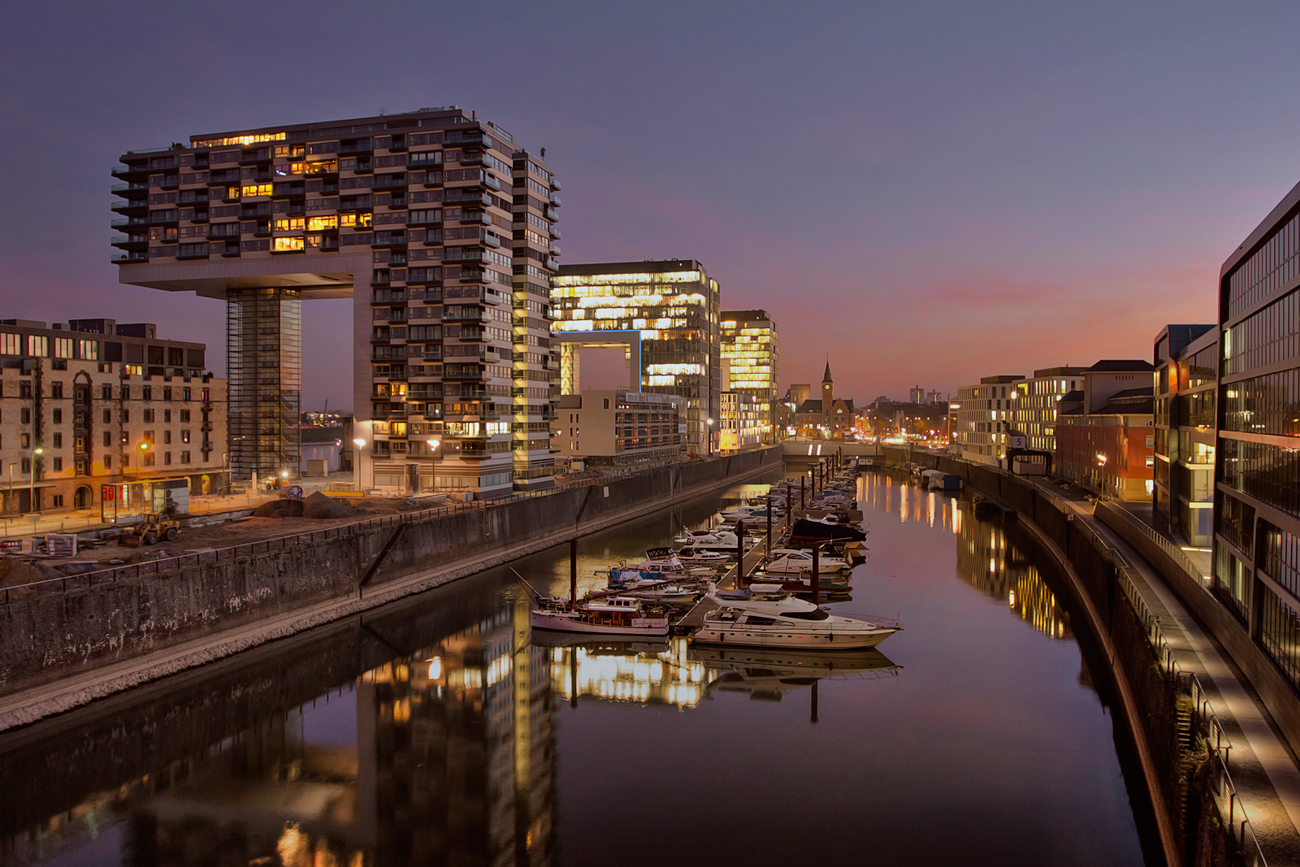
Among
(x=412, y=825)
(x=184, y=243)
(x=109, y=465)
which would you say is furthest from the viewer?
(x=184, y=243)

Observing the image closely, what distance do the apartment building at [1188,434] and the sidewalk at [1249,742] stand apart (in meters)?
13.0

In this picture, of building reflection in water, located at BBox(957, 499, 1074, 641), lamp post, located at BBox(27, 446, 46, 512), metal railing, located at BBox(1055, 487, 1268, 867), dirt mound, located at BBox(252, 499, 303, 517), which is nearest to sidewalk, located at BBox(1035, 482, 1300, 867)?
metal railing, located at BBox(1055, 487, 1268, 867)

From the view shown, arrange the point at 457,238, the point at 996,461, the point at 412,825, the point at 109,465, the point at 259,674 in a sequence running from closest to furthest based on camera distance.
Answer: the point at 412,825 < the point at 259,674 < the point at 109,465 < the point at 457,238 < the point at 996,461

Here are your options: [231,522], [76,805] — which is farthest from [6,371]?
[76,805]

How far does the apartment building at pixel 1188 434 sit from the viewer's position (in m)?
45.3

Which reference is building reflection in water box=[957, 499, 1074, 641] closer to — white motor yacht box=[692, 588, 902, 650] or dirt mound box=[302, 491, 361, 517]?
white motor yacht box=[692, 588, 902, 650]

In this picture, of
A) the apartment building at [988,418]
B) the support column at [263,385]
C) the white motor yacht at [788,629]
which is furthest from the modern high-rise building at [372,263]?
the apartment building at [988,418]

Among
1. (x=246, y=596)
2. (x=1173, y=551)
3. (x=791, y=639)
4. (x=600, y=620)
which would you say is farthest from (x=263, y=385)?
(x=1173, y=551)

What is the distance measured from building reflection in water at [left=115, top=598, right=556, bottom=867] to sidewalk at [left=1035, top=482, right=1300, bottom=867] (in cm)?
1770

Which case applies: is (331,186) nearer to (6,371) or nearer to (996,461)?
(6,371)

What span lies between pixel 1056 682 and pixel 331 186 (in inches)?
3476

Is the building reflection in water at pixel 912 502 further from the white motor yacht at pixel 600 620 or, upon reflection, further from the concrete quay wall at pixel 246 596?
the white motor yacht at pixel 600 620

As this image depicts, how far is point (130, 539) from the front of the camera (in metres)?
48.5

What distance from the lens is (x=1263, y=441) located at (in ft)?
98.5
